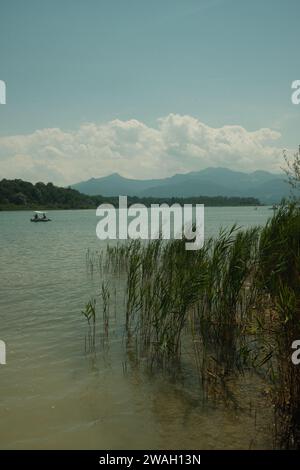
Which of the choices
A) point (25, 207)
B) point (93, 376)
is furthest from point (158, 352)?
point (25, 207)

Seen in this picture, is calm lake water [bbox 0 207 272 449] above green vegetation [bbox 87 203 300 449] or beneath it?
beneath

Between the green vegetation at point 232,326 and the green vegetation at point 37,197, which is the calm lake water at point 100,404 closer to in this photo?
the green vegetation at point 232,326

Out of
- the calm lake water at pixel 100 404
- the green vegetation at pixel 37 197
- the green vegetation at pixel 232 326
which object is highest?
the green vegetation at pixel 37 197

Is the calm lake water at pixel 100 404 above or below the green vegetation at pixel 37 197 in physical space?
below

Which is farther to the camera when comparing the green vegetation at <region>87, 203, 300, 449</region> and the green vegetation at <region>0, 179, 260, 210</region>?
the green vegetation at <region>0, 179, 260, 210</region>

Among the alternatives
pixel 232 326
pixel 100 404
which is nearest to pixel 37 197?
pixel 232 326

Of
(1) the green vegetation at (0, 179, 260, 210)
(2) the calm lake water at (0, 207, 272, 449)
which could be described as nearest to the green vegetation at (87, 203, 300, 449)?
(2) the calm lake water at (0, 207, 272, 449)

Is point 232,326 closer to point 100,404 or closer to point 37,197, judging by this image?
point 100,404

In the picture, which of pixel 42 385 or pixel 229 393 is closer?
pixel 229 393

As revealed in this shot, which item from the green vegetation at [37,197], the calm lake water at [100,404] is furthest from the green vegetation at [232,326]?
the green vegetation at [37,197]

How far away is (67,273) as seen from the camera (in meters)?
17.9

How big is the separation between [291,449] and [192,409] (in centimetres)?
147

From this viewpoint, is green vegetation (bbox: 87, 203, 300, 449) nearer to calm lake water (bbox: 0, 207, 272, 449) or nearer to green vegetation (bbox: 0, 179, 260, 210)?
calm lake water (bbox: 0, 207, 272, 449)
